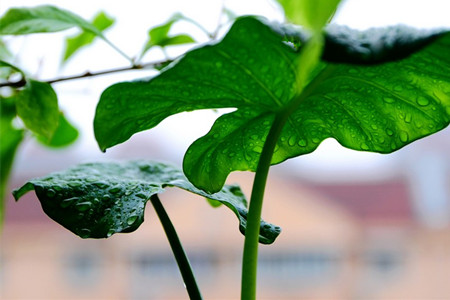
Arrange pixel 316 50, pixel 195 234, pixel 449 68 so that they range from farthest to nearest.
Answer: pixel 195 234 → pixel 449 68 → pixel 316 50

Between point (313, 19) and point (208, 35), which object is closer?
point (313, 19)

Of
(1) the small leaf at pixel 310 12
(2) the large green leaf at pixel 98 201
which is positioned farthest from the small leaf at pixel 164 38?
(1) the small leaf at pixel 310 12

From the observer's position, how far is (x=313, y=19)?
115 millimetres

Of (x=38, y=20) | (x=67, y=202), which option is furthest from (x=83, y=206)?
(x=38, y=20)

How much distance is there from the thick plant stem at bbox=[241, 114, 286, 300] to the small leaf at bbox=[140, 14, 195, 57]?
18cm

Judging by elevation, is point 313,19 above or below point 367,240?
above

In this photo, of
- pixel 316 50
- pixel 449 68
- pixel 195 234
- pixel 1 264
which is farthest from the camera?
pixel 1 264

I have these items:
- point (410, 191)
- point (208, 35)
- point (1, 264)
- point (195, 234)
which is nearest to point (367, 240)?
point (410, 191)

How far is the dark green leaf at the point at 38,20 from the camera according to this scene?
312 millimetres

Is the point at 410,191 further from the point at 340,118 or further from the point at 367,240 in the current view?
the point at 340,118

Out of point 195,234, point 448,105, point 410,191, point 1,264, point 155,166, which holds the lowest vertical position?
point 1,264

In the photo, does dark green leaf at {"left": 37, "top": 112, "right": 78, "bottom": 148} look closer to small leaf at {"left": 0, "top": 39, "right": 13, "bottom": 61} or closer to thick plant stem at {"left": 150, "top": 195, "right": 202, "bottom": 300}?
small leaf at {"left": 0, "top": 39, "right": 13, "bottom": 61}

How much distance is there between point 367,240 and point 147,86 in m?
8.78

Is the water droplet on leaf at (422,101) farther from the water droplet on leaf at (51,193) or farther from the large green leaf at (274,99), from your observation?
the water droplet on leaf at (51,193)
